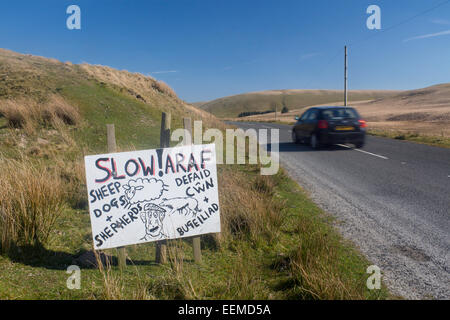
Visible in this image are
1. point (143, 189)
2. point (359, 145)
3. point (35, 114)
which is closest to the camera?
point (143, 189)

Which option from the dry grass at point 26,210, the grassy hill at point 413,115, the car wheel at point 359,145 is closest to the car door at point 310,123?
the car wheel at point 359,145

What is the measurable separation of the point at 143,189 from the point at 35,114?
9.15 metres

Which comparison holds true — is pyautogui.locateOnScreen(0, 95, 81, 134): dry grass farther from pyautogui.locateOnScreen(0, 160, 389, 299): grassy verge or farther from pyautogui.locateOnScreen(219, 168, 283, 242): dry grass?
pyautogui.locateOnScreen(219, 168, 283, 242): dry grass

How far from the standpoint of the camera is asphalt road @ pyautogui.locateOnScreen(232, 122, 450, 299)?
136 inches

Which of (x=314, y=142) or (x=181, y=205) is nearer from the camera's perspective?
(x=181, y=205)

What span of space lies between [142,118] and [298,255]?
495 inches

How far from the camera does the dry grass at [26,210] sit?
3511 millimetres

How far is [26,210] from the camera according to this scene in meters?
3.83

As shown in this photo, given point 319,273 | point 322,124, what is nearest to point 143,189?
point 319,273

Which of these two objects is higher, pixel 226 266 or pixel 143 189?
pixel 143 189

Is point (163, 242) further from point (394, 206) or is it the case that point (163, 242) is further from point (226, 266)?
point (394, 206)

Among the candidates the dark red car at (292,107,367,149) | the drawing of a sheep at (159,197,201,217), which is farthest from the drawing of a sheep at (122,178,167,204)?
the dark red car at (292,107,367,149)
